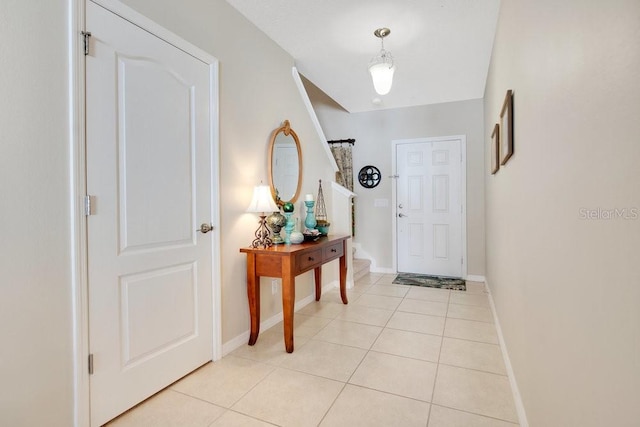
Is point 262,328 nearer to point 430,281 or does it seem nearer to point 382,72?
point 382,72

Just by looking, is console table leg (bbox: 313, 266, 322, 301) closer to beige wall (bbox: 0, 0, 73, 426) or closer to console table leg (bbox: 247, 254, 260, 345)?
console table leg (bbox: 247, 254, 260, 345)

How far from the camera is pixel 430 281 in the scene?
452cm

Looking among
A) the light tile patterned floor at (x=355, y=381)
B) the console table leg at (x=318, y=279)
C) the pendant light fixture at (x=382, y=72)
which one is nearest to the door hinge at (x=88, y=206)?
the light tile patterned floor at (x=355, y=381)

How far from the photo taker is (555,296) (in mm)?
1093

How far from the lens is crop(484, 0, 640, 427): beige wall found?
64 cm

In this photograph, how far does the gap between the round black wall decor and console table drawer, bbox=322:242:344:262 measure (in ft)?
6.42

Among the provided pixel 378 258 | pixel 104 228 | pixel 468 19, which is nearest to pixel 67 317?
pixel 104 228

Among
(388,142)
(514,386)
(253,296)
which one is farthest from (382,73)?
(388,142)

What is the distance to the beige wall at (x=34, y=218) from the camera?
49.9 inches

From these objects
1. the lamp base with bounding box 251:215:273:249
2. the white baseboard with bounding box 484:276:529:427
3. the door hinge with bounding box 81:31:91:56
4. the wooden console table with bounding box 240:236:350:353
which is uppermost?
the door hinge with bounding box 81:31:91:56

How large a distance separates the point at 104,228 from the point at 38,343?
55cm

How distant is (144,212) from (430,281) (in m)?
3.83

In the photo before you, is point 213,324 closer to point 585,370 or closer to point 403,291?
point 585,370

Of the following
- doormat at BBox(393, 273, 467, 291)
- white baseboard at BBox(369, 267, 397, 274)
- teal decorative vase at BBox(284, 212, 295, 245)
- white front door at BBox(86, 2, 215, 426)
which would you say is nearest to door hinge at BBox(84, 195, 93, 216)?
white front door at BBox(86, 2, 215, 426)
